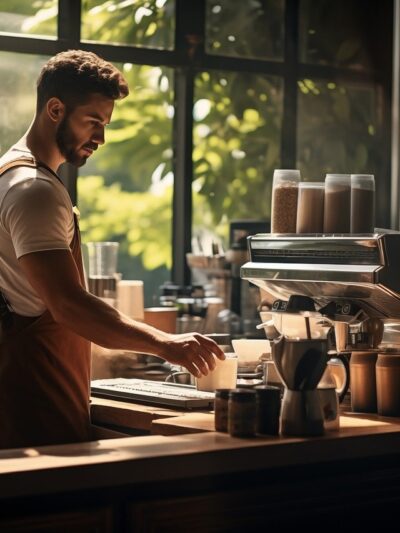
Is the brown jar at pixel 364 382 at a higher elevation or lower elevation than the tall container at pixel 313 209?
lower


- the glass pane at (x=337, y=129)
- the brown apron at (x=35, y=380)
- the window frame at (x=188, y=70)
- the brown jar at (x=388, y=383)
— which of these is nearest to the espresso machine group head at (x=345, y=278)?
the brown jar at (x=388, y=383)

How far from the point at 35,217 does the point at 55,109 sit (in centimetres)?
41

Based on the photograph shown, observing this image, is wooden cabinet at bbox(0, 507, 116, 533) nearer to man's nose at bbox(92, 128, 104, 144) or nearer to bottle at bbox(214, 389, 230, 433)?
bottle at bbox(214, 389, 230, 433)

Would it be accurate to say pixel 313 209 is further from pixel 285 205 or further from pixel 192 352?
pixel 192 352

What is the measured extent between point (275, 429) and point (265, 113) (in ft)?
13.9

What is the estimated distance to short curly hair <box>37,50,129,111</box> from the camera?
10.2 feet

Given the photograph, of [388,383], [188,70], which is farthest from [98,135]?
[188,70]

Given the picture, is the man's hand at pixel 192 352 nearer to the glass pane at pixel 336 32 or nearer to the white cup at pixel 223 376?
the white cup at pixel 223 376

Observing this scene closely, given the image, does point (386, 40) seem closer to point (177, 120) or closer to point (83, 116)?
point (177, 120)

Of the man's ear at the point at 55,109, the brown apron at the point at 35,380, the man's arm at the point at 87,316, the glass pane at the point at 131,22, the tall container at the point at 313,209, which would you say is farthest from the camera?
the glass pane at the point at 131,22

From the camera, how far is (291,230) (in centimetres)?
347

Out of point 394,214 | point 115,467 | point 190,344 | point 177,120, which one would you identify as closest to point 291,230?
point 190,344

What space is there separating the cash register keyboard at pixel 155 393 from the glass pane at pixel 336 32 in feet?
11.8

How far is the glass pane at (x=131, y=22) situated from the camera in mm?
6023
